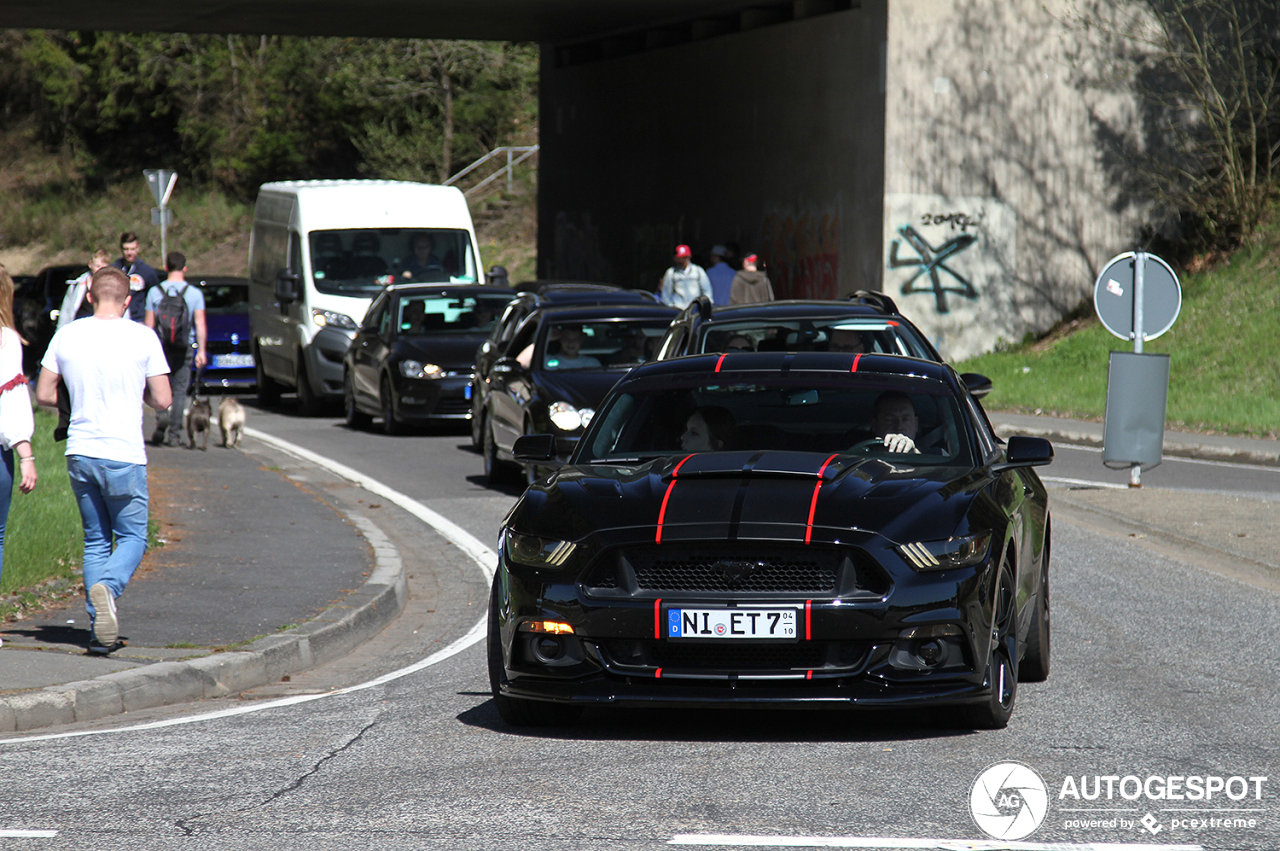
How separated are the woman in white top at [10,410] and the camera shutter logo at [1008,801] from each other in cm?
453

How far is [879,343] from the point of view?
11773 mm

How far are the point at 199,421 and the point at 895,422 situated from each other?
1200 cm

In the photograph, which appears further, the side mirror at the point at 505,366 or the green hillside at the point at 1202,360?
the green hillside at the point at 1202,360

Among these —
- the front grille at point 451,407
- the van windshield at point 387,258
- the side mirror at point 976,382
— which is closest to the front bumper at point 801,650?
the side mirror at point 976,382

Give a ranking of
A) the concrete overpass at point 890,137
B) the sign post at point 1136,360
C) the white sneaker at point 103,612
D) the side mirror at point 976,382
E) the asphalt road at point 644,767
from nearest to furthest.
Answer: the asphalt road at point 644,767
the white sneaker at point 103,612
the side mirror at point 976,382
the sign post at point 1136,360
the concrete overpass at point 890,137

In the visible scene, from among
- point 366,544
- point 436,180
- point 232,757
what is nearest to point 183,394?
point 366,544

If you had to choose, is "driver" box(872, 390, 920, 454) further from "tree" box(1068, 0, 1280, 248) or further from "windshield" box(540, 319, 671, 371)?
"tree" box(1068, 0, 1280, 248)

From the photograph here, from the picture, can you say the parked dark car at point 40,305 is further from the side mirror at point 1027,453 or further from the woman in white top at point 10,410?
the side mirror at point 1027,453

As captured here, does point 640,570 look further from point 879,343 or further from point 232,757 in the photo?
point 879,343

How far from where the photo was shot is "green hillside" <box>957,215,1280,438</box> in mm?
22375

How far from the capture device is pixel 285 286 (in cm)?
2339

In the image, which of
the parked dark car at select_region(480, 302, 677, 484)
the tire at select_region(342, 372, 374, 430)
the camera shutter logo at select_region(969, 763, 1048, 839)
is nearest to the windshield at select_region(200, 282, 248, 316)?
the tire at select_region(342, 372, 374, 430)

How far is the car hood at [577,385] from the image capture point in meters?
14.5

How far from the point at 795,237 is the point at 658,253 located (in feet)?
22.4
